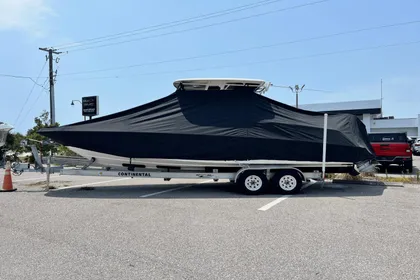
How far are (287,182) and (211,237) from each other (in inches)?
192

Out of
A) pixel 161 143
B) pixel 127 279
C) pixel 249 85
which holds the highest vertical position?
pixel 249 85

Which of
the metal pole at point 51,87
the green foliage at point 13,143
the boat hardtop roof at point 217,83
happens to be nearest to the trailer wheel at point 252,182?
the boat hardtop roof at point 217,83

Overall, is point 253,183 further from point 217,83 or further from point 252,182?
point 217,83

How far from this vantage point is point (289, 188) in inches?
389

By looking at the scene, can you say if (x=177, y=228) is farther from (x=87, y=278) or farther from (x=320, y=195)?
(x=320, y=195)

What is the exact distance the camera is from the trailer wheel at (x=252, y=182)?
9.83 metres

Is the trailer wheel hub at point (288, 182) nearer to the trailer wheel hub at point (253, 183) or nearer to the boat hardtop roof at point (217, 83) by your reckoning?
the trailer wheel hub at point (253, 183)

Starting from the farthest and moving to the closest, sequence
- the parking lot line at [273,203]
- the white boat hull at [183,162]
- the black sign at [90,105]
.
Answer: the black sign at [90,105] < the white boat hull at [183,162] < the parking lot line at [273,203]

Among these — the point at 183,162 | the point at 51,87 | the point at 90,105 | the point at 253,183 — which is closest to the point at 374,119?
the point at 90,105

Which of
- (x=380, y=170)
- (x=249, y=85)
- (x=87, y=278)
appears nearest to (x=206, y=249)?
(x=87, y=278)

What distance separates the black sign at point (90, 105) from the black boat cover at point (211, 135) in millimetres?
17236

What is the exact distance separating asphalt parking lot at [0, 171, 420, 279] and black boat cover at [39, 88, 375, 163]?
1.25m

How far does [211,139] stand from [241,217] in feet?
11.1

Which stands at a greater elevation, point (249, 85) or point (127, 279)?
point (249, 85)
